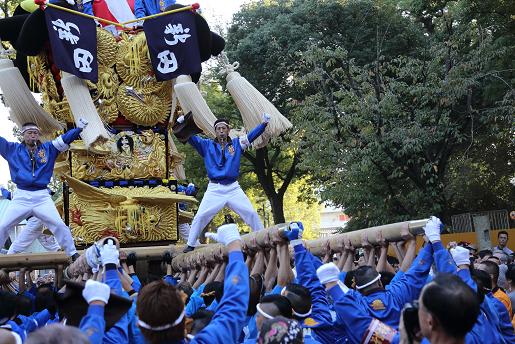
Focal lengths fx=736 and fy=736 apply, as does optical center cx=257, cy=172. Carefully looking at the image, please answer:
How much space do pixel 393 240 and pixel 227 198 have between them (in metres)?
3.73

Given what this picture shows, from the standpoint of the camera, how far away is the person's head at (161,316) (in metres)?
3.00

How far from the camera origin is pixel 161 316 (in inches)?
118

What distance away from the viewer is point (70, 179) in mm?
10898

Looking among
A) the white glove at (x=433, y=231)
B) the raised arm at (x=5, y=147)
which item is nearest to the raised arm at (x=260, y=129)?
the raised arm at (x=5, y=147)

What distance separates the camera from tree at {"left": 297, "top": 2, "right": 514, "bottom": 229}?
15680mm

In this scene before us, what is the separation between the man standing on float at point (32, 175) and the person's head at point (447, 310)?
21.5 feet

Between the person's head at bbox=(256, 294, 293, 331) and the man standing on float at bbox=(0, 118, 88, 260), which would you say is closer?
the person's head at bbox=(256, 294, 293, 331)

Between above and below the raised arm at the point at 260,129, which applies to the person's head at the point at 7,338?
above

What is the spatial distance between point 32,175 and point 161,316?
6264 mm

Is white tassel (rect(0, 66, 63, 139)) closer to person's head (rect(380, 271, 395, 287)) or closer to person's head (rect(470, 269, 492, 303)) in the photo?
person's head (rect(380, 271, 395, 287))

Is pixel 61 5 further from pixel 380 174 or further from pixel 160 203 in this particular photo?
pixel 380 174

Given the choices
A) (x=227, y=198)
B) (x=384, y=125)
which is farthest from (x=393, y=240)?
(x=384, y=125)

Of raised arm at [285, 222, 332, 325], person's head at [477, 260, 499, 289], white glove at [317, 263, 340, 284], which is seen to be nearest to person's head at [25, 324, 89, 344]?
white glove at [317, 263, 340, 284]

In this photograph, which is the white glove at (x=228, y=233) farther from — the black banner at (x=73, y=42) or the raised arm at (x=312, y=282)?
the black banner at (x=73, y=42)
